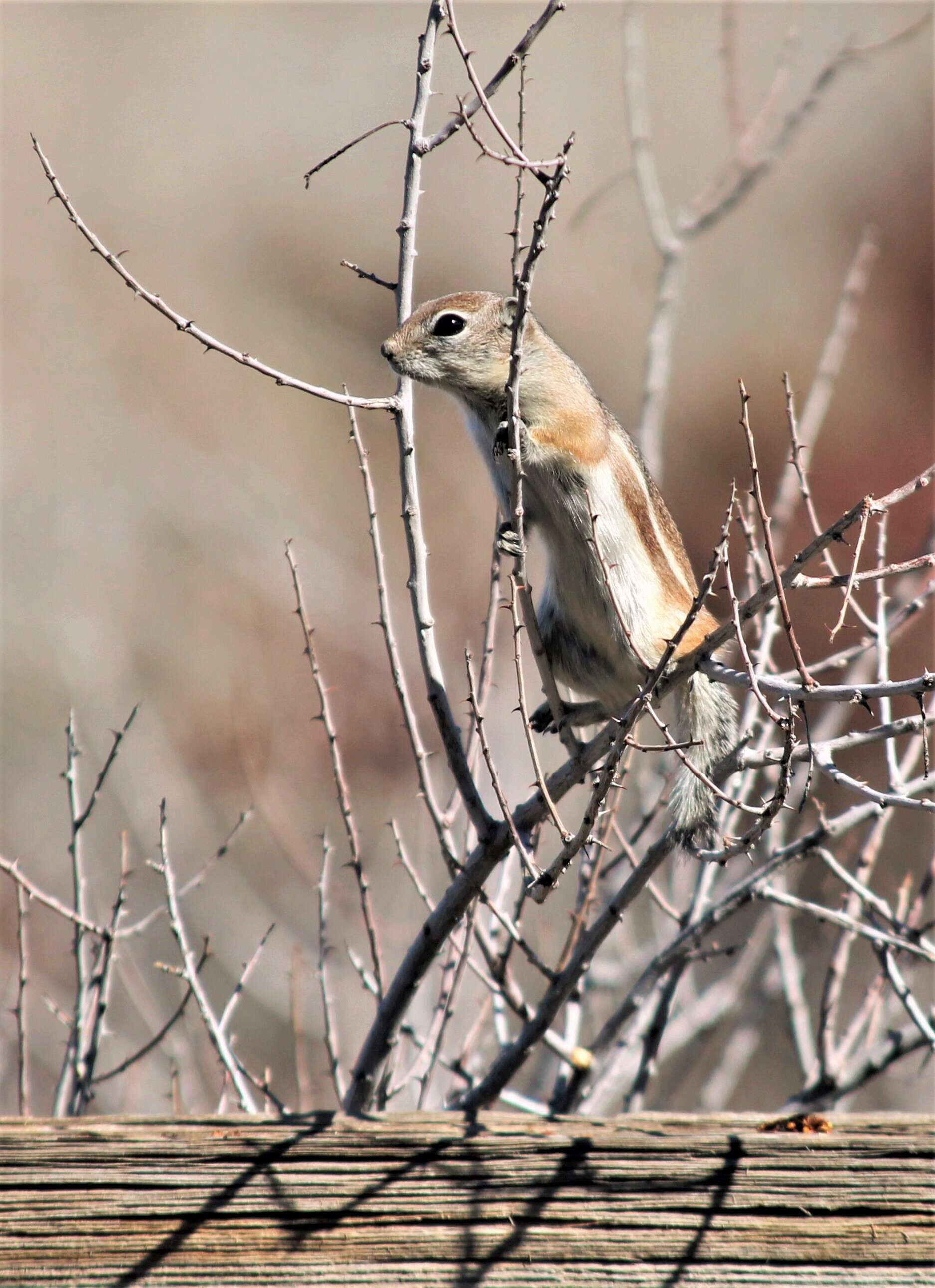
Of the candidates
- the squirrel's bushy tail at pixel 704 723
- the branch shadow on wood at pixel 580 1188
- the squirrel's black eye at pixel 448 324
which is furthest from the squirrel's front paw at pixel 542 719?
the branch shadow on wood at pixel 580 1188

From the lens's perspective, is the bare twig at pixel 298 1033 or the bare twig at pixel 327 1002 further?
the bare twig at pixel 298 1033

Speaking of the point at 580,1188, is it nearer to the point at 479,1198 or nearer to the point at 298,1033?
the point at 479,1198

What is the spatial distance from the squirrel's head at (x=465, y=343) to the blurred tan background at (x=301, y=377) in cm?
162

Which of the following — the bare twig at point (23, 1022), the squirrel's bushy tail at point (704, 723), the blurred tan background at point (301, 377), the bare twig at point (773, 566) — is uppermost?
→ the blurred tan background at point (301, 377)

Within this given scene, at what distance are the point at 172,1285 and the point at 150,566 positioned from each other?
17.6ft

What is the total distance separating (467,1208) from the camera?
1441mm

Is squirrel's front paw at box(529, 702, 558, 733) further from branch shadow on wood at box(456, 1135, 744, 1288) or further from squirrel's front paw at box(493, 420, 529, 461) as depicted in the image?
branch shadow on wood at box(456, 1135, 744, 1288)

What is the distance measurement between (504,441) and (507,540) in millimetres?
263

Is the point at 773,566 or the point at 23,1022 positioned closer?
the point at 773,566

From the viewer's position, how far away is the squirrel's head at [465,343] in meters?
2.32

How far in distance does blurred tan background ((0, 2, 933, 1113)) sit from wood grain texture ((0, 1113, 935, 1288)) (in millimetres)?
2046

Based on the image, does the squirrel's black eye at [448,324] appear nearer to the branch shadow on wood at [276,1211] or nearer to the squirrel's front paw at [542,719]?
the squirrel's front paw at [542,719]

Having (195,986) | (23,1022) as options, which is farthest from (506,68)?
(23,1022)

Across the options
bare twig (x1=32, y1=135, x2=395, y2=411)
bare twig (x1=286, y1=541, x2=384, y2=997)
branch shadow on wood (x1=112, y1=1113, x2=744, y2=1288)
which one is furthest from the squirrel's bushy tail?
bare twig (x1=32, y1=135, x2=395, y2=411)
